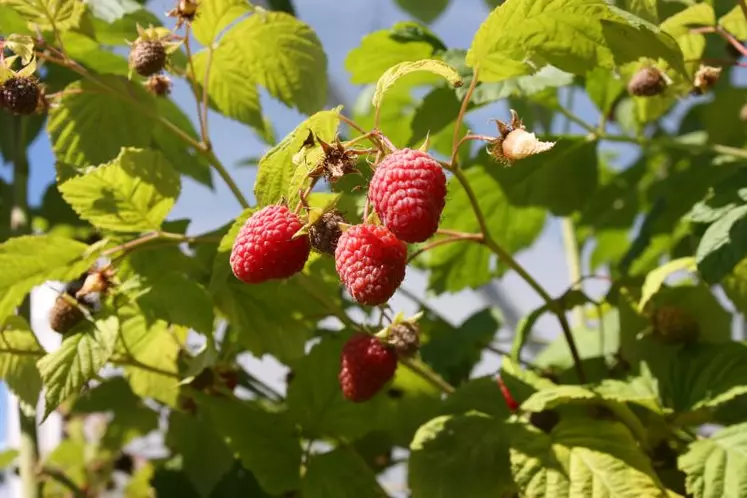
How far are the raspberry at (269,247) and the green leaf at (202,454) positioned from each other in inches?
30.2

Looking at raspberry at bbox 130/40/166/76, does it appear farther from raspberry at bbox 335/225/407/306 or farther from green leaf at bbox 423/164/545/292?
green leaf at bbox 423/164/545/292

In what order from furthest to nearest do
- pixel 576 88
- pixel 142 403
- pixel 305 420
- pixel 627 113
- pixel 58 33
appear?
pixel 627 113, pixel 576 88, pixel 142 403, pixel 305 420, pixel 58 33

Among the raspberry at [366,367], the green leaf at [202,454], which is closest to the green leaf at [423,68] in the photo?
the raspberry at [366,367]

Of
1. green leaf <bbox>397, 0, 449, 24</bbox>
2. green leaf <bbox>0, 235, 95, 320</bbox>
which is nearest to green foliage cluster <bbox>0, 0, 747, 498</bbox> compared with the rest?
green leaf <bbox>0, 235, 95, 320</bbox>

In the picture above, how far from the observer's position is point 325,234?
87 centimetres

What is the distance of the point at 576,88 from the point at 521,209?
0.54 meters

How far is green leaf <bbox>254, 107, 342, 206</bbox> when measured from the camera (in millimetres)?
886

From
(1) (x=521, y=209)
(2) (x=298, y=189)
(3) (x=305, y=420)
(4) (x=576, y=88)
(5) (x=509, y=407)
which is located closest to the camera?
(2) (x=298, y=189)

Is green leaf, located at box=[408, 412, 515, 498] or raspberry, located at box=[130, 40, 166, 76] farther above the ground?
raspberry, located at box=[130, 40, 166, 76]

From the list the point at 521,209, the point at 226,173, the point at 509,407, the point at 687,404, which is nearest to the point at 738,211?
the point at 687,404

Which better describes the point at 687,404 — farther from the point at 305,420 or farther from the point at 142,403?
the point at 142,403

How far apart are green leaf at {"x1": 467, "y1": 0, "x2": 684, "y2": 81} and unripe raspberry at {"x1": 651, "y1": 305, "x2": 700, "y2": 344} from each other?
1.50 ft

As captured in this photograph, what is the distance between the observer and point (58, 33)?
1.17 meters

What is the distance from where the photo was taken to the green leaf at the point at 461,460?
1.17m
